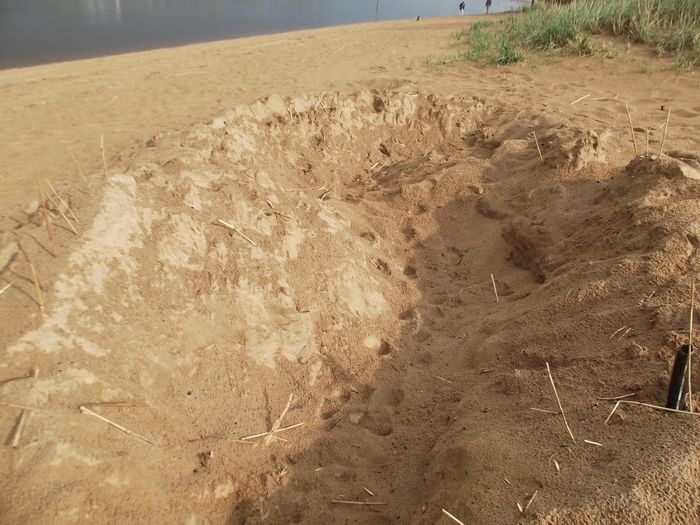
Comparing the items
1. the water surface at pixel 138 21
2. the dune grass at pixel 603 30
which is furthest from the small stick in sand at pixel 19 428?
the water surface at pixel 138 21

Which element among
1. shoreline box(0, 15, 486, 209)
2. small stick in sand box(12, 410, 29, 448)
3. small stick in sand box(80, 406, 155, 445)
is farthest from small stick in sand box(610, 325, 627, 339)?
shoreline box(0, 15, 486, 209)

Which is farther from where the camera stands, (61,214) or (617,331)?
(61,214)

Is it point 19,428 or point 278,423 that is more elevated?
point 19,428

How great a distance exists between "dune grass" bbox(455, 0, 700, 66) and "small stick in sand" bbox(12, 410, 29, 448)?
8.33 meters

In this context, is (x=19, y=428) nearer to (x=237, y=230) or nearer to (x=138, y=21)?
(x=237, y=230)

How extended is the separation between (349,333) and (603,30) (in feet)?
26.8

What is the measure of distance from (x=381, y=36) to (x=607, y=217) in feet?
37.4

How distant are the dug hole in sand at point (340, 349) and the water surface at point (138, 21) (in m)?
11.8

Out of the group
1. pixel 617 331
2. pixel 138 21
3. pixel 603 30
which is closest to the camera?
pixel 617 331

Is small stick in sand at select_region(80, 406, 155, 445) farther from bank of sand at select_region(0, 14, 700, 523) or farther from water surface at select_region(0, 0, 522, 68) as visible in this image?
water surface at select_region(0, 0, 522, 68)

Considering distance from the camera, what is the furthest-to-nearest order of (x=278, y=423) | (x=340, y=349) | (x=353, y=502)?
(x=340, y=349)
(x=278, y=423)
(x=353, y=502)

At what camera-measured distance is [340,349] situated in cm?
315

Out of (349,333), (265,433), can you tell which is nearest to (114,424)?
(265,433)

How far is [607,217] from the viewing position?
11.5ft
